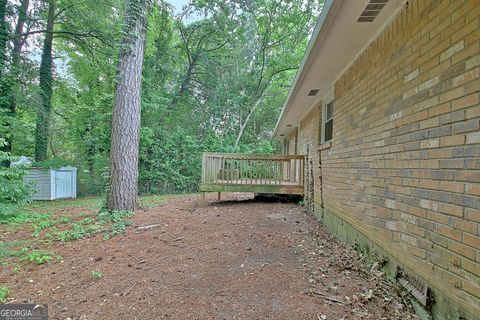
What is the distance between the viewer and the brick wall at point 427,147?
1810 millimetres

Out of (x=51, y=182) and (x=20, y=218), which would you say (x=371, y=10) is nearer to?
(x=20, y=218)

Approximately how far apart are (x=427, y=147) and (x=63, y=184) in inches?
533

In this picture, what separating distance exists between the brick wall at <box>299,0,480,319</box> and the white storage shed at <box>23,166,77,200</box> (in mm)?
12011

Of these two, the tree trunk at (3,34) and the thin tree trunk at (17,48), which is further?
the thin tree trunk at (17,48)

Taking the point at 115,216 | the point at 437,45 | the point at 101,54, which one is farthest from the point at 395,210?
the point at 101,54

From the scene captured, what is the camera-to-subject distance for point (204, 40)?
15016mm

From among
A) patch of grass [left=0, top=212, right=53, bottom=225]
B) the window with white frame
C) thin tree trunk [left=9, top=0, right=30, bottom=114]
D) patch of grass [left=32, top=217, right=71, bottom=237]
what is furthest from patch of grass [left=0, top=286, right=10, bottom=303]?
thin tree trunk [left=9, top=0, right=30, bottom=114]

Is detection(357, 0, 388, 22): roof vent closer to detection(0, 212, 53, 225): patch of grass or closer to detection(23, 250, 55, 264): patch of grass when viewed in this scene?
detection(23, 250, 55, 264): patch of grass

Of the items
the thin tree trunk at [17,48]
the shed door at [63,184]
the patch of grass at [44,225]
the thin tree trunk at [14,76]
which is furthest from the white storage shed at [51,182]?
the patch of grass at [44,225]

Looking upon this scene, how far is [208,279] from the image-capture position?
3066 mm

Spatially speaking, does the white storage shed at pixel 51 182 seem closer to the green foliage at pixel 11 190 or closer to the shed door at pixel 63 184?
the shed door at pixel 63 184

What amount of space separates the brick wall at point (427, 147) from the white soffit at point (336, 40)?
17 cm

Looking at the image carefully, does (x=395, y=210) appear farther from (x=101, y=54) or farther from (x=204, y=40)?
(x=204, y=40)

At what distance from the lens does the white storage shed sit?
10938 mm
